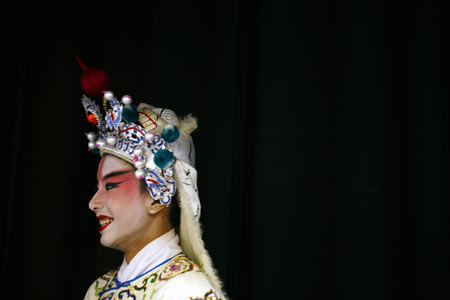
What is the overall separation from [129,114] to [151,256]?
0.37 metres

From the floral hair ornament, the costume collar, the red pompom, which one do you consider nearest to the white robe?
the costume collar

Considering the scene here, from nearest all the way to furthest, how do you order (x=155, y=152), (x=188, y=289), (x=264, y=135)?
(x=188, y=289)
(x=155, y=152)
(x=264, y=135)

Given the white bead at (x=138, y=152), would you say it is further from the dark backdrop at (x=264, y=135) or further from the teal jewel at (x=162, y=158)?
the dark backdrop at (x=264, y=135)

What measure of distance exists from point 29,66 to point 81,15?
0.99 ft

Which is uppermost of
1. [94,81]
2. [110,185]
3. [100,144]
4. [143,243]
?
[94,81]

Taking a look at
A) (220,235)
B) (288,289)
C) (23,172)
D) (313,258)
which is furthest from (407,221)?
(23,172)

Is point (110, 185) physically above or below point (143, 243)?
above

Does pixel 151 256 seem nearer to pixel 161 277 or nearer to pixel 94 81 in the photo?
pixel 161 277

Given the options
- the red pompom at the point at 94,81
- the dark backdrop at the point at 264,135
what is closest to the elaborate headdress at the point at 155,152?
the red pompom at the point at 94,81

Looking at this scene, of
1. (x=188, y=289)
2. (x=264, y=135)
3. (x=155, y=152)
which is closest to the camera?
(x=188, y=289)

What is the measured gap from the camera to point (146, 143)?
135 cm

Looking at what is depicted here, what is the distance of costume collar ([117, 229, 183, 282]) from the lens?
52.5 inches

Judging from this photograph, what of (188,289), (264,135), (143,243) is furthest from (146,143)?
(264,135)

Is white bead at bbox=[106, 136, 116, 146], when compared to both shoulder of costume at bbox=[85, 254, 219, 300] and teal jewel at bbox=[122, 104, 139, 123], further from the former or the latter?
shoulder of costume at bbox=[85, 254, 219, 300]
